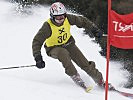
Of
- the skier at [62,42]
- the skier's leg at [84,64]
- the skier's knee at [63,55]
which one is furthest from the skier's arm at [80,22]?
the skier's knee at [63,55]

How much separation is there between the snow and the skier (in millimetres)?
227

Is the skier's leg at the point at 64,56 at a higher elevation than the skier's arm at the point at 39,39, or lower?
lower

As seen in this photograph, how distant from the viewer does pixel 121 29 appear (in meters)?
5.04

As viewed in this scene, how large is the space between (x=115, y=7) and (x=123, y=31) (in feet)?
17.7

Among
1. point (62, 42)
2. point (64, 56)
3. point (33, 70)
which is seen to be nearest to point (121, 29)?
point (64, 56)

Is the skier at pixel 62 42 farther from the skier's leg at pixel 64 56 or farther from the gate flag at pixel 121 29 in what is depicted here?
the gate flag at pixel 121 29

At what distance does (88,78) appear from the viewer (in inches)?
255

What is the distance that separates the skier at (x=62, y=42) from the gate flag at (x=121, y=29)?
1011 mm

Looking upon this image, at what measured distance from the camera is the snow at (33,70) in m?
5.32

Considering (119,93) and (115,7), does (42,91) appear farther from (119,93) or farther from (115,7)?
(115,7)

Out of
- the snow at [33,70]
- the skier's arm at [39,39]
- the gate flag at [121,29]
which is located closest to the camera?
the gate flag at [121,29]

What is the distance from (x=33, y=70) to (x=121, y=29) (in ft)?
7.17

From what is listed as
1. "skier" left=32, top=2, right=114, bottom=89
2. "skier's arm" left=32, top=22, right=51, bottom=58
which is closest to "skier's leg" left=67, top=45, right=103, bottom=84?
"skier" left=32, top=2, right=114, bottom=89

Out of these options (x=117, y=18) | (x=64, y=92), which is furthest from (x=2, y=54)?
(x=117, y=18)
